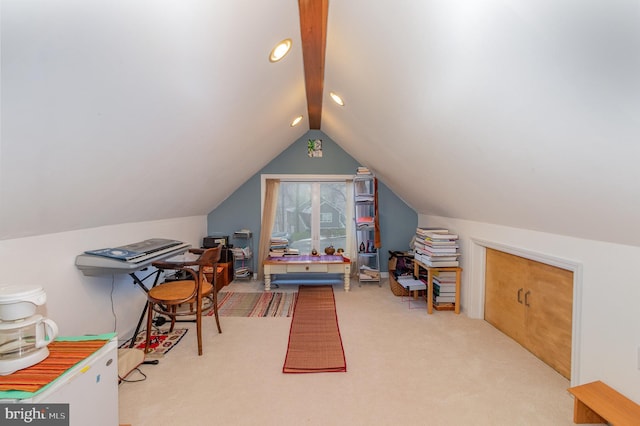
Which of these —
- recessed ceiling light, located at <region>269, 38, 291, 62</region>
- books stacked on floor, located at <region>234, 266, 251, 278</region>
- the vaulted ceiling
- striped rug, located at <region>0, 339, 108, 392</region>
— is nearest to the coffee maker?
striped rug, located at <region>0, 339, 108, 392</region>

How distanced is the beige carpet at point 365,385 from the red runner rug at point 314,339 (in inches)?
3.3

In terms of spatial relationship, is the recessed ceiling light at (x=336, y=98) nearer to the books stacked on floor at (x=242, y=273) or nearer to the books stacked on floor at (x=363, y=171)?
the books stacked on floor at (x=363, y=171)

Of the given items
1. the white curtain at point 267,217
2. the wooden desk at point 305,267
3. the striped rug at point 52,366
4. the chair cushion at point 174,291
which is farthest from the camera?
the white curtain at point 267,217

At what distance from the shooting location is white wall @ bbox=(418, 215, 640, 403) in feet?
5.33

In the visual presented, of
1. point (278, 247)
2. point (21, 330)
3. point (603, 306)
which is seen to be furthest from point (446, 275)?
point (21, 330)

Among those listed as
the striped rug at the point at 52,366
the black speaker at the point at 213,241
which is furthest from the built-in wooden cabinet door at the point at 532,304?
the black speaker at the point at 213,241

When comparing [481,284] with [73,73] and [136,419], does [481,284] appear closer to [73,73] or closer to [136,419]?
[136,419]

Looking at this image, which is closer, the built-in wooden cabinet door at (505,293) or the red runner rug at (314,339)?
the red runner rug at (314,339)

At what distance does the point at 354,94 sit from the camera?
2.63 m

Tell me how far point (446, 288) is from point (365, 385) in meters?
1.93

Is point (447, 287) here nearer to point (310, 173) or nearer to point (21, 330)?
point (310, 173)

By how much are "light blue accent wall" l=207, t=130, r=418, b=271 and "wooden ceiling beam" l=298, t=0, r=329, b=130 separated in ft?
5.32

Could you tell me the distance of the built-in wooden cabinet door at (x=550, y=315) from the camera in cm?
214

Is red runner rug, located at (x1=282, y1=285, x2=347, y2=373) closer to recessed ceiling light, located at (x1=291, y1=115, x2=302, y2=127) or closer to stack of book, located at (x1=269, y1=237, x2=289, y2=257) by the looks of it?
stack of book, located at (x1=269, y1=237, x2=289, y2=257)
